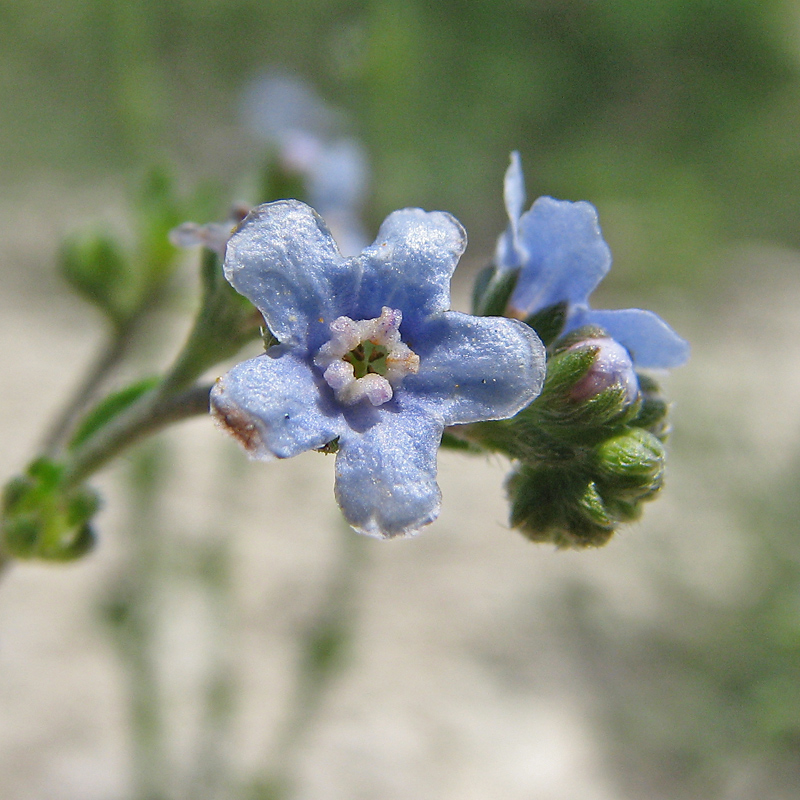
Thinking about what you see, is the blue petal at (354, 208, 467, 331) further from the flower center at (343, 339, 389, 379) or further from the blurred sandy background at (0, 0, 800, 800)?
Result: the blurred sandy background at (0, 0, 800, 800)

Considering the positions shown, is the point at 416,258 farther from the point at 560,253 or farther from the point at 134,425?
the point at 134,425

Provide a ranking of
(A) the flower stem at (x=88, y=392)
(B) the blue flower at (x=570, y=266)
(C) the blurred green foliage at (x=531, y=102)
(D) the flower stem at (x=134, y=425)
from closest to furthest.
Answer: (B) the blue flower at (x=570, y=266) < (D) the flower stem at (x=134, y=425) < (A) the flower stem at (x=88, y=392) < (C) the blurred green foliage at (x=531, y=102)

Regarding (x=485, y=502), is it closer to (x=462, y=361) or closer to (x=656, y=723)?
(x=656, y=723)

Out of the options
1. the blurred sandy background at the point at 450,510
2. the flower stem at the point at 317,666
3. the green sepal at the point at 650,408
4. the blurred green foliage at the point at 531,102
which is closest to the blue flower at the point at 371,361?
the green sepal at the point at 650,408

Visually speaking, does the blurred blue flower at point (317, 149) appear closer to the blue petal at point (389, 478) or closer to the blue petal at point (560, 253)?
the blue petal at point (560, 253)

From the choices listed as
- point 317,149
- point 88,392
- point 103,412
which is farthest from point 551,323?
point 317,149
